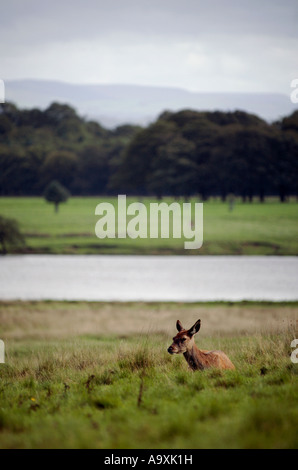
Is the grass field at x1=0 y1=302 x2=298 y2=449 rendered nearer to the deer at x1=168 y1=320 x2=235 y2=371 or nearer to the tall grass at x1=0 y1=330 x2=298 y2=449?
the tall grass at x1=0 y1=330 x2=298 y2=449

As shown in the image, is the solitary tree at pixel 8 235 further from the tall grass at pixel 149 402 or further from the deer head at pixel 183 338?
the deer head at pixel 183 338

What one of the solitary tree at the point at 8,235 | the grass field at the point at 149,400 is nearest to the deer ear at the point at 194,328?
the grass field at the point at 149,400

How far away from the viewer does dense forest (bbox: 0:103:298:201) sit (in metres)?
45.1

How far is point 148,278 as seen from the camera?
1240 inches

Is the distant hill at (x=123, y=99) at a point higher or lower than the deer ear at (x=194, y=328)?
higher

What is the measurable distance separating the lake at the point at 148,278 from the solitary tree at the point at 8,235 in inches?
40.2

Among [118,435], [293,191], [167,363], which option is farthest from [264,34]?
→ [118,435]

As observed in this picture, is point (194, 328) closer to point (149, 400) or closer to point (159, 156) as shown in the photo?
point (149, 400)

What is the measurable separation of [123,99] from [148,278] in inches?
2180

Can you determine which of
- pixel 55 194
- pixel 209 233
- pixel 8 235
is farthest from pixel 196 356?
pixel 55 194

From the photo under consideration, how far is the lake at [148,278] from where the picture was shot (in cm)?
2588

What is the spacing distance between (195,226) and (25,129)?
25.7 meters

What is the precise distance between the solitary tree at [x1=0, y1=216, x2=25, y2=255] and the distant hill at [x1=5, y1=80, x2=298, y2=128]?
2836 centimetres

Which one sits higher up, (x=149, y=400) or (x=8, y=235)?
(x=8, y=235)
